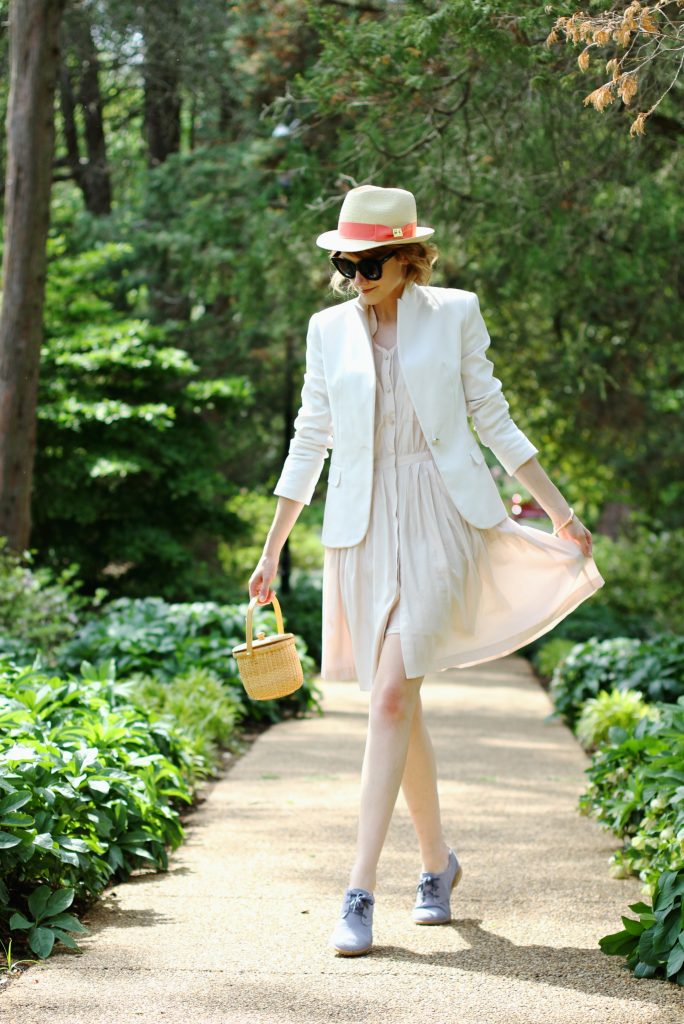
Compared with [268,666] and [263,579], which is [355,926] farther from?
[263,579]

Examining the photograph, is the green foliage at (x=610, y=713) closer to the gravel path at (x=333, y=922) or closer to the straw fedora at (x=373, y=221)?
the gravel path at (x=333, y=922)

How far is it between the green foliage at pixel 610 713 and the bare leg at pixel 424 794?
2.86 metres

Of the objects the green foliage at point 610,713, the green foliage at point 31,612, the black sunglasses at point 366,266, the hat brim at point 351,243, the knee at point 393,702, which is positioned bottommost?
the green foliage at point 610,713

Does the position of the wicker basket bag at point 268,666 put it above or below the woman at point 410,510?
below

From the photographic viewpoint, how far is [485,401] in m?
3.72

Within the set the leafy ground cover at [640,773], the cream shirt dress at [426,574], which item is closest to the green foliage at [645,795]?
the leafy ground cover at [640,773]

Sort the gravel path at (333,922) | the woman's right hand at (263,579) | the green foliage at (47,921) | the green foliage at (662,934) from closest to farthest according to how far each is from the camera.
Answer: the gravel path at (333,922)
the green foliage at (662,934)
the green foliage at (47,921)
the woman's right hand at (263,579)

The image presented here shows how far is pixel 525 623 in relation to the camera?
3.79m

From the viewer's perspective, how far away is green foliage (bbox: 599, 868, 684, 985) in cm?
319

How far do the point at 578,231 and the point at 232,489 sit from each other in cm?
497

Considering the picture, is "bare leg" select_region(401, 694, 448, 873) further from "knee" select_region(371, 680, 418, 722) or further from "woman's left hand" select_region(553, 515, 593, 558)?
"woman's left hand" select_region(553, 515, 593, 558)

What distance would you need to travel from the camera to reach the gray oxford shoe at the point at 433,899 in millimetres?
3816

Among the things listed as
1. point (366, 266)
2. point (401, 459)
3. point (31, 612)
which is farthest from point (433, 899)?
point (31, 612)

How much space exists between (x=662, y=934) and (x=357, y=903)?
0.79m
